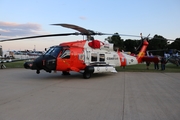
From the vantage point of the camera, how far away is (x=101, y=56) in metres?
12.1

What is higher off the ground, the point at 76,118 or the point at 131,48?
the point at 131,48

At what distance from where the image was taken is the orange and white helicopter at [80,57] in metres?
9.74

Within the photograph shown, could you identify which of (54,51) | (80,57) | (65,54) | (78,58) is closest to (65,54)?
(65,54)

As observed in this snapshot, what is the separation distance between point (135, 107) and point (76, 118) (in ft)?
6.25

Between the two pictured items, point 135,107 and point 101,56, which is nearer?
point 135,107

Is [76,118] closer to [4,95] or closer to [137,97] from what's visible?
[137,97]

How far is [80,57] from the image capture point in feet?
36.0

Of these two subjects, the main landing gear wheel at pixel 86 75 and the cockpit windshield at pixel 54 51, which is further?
the main landing gear wheel at pixel 86 75

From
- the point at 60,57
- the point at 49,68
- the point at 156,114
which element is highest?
the point at 60,57

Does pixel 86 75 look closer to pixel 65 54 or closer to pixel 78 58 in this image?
pixel 78 58

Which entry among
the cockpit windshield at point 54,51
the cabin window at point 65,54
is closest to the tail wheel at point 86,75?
the cabin window at point 65,54

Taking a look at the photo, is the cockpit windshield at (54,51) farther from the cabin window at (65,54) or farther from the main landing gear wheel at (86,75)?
the main landing gear wheel at (86,75)

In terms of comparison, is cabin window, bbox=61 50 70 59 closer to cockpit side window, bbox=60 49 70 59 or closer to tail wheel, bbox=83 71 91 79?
cockpit side window, bbox=60 49 70 59

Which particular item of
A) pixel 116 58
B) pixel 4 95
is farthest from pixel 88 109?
pixel 116 58
